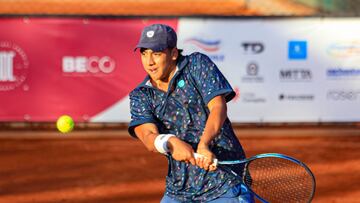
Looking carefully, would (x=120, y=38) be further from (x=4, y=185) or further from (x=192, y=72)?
(x=192, y=72)

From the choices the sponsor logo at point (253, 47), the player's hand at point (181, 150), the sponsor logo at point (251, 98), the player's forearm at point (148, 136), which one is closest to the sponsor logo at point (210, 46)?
the sponsor logo at point (253, 47)

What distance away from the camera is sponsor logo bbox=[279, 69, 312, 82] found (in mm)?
14047

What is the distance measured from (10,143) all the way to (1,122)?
617 millimetres

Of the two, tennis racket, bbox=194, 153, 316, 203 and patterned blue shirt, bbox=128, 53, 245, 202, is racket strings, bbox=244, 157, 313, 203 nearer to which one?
tennis racket, bbox=194, 153, 316, 203

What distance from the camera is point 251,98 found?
14.1 metres

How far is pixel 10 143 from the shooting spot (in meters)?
14.0

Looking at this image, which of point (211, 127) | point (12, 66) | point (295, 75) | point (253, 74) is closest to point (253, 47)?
point (253, 74)

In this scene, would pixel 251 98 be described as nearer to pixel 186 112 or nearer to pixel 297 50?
pixel 297 50

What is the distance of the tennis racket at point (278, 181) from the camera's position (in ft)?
16.2

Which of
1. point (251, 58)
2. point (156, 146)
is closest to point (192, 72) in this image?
point (156, 146)

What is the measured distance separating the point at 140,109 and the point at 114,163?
7.43m

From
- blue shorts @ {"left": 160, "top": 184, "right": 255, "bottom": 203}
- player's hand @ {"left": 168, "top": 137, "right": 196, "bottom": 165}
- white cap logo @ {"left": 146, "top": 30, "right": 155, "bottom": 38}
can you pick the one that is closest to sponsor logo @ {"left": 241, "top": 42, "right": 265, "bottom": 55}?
blue shorts @ {"left": 160, "top": 184, "right": 255, "bottom": 203}

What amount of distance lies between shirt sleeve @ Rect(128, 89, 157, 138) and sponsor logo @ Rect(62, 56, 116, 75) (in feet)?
30.6

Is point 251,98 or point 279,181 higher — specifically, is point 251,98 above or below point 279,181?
below
